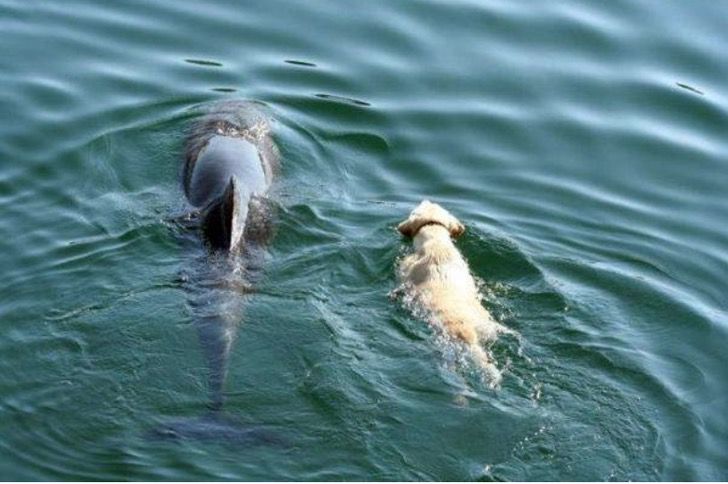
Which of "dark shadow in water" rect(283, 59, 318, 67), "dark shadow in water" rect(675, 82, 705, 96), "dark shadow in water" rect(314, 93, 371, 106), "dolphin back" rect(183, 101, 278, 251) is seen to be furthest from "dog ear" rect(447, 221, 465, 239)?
"dark shadow in water" rect(675, 82, 705, 96)

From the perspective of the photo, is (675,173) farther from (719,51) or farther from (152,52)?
(152,52)

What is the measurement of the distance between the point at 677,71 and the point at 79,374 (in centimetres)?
789

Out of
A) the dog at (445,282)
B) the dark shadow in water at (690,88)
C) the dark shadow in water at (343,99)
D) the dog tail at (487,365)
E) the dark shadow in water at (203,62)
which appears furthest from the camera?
the dark shadow in water at (690,88)

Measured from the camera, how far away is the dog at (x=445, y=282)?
9.09m

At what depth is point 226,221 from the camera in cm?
1003

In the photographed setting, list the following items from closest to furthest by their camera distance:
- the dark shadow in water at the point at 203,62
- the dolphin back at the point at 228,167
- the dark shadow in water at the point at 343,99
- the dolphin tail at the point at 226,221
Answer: the dolphin tail at the point at 226,221 < the dolphin back at the point at 228,167 < the dark shadow in water at the point at 343,99 < the dark shadow in water at the point at 203,62

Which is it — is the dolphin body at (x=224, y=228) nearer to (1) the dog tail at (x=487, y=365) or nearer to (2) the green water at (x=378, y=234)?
(2) the green water at (x=378, y=234)

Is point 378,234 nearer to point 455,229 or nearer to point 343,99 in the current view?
point 455,229

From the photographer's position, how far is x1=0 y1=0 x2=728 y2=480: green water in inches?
323

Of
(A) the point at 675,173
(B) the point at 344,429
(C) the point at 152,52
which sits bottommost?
(B) the point at 344,429

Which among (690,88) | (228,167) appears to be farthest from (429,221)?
(690,88)

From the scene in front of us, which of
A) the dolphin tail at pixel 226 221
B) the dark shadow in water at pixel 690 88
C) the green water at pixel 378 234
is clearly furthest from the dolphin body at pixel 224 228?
the dark shadow in water at pixel 690 88

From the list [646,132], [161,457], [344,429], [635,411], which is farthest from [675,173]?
[161,457]

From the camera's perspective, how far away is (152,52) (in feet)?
45.3
